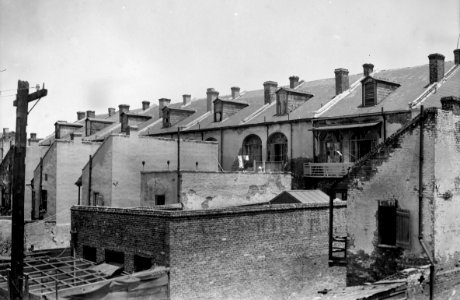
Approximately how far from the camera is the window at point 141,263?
683 inches

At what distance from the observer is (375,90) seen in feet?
97.0

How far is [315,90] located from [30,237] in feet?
74.1

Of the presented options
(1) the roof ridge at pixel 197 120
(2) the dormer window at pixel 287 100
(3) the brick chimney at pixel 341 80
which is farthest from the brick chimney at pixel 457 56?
(1) the roof ridge at pixel 197 120

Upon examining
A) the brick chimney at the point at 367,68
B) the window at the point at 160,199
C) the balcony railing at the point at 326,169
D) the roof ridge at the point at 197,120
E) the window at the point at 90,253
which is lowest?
the window at the point at 90,253

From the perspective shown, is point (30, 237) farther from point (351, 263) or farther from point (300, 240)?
point (351, 263)

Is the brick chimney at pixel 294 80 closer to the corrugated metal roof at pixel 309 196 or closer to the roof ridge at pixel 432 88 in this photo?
the roof ridge at pixel 432 88

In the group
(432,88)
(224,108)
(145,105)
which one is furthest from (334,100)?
(145,105)

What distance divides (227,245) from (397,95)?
16.9 metres

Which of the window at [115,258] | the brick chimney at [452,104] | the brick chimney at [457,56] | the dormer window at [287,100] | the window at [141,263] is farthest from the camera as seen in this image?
the dormer window at [287,100]

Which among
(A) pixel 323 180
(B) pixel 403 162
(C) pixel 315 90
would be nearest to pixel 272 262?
(B) pixel 403 162

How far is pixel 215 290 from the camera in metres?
17.4

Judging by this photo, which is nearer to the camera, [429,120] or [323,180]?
[429,120]

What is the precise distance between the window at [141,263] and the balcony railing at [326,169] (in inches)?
615

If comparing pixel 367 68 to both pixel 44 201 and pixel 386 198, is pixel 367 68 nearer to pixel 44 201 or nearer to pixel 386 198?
pixel 386 198
